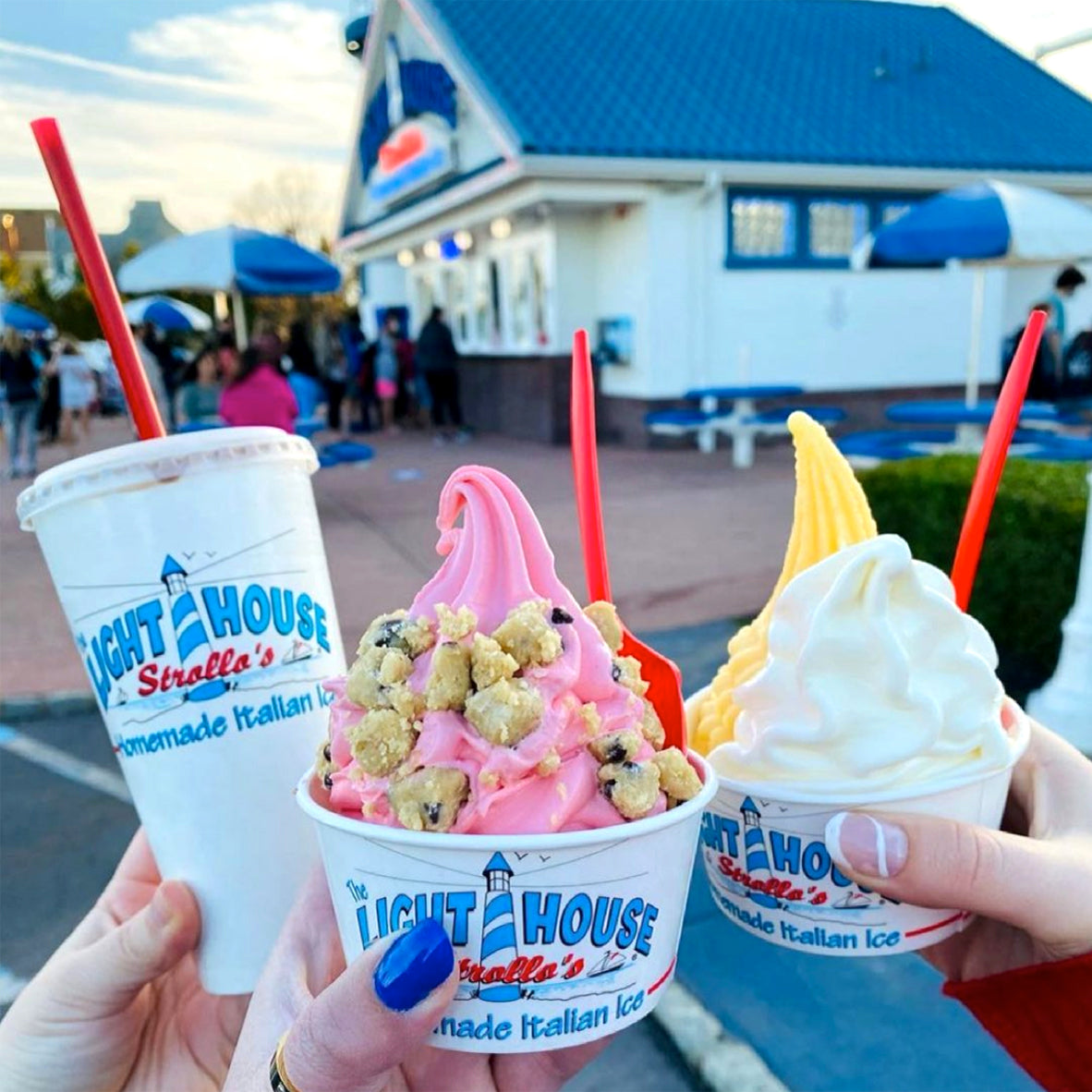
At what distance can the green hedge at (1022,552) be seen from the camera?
466cm

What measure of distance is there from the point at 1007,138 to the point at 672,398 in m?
6.42

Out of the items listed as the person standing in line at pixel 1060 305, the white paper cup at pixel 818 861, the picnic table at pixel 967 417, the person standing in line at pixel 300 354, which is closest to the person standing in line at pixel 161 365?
the person standing in line at pixel 300 354

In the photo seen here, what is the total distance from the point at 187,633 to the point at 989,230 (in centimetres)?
790

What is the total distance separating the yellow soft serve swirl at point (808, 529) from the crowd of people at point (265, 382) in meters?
6.68

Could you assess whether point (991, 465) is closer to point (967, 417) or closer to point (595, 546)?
point (595, 546)

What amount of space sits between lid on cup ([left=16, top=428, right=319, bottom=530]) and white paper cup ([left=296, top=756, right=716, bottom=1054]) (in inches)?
23.0

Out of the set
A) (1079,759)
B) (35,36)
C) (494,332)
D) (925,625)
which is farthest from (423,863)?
(494,332)

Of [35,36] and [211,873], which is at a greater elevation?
[35,36]

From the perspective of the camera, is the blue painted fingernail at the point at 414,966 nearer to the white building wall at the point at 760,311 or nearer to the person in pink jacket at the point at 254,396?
the person in pink jacket at the point at 254,396

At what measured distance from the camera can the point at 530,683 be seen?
124 cm

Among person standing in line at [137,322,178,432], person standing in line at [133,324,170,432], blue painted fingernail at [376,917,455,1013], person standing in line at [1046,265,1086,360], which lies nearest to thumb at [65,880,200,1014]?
blue painted fingernail at [376,917,455,1013]

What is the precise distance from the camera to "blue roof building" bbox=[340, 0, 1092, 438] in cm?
1252

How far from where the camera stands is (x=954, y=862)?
137 centimetres

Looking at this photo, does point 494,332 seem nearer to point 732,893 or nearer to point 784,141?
point 784,141
